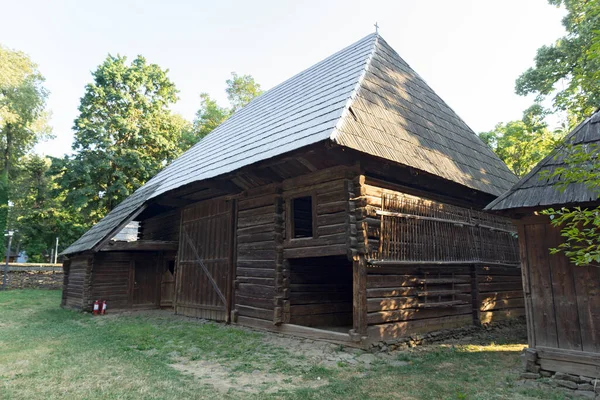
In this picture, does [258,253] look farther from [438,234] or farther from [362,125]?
[438,234]

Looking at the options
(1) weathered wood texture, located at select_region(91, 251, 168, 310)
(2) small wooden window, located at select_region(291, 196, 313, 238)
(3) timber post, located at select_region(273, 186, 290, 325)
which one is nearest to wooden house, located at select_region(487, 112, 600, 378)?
(3) timber post, located at select_region(273, 186, 290, 325)

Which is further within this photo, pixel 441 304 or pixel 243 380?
pixel 441 304

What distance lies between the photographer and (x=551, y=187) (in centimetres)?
554

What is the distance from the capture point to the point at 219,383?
5.43m

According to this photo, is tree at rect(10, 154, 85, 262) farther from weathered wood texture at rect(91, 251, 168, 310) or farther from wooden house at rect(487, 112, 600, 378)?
wooden house at rect(487, 112, 600, 378)

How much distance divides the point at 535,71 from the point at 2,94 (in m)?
29.3

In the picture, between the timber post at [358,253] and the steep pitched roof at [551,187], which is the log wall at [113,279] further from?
the steep pitched roof at [551,187]

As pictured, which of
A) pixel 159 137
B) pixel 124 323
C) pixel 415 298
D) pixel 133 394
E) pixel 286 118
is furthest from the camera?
pixel 159 137

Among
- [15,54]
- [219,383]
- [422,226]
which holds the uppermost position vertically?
[15,54]

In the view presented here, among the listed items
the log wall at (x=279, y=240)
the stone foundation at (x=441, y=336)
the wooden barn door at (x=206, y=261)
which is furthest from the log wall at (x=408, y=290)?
the wooden barn door at (x=206, y=261)

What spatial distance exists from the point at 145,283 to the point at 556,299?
1337 centimetres

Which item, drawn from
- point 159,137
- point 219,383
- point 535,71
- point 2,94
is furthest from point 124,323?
point 2,94

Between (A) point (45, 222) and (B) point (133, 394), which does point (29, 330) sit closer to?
(B) point (133, 394)

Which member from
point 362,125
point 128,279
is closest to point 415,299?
point 362,125
